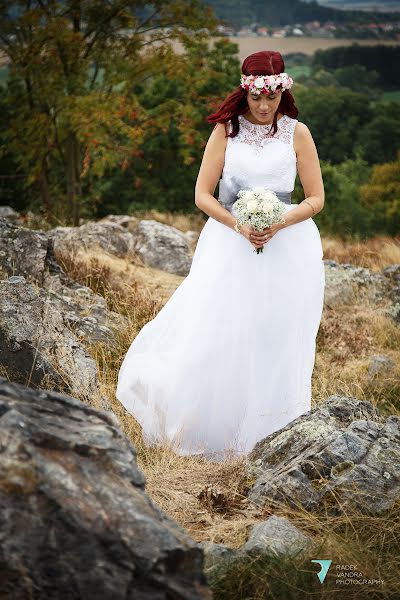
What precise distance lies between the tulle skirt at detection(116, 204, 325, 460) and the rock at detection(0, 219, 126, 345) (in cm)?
121

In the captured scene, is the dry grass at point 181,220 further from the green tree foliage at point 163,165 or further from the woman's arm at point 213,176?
the woman's arm at point 213,176

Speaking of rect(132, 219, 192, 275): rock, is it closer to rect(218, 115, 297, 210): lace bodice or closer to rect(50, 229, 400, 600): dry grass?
rect(50, 229, 400, 600): dry grass

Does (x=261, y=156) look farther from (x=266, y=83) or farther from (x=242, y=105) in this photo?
(x=266, y=83)

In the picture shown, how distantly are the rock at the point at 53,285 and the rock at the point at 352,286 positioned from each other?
3.54 metres

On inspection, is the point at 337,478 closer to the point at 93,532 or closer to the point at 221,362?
the point at 221,362

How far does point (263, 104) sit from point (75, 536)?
3.23 meters

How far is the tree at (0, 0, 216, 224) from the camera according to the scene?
14547mm

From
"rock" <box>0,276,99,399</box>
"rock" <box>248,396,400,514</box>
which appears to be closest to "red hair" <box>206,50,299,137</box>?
"rock" <box>0,276,99,399</box>

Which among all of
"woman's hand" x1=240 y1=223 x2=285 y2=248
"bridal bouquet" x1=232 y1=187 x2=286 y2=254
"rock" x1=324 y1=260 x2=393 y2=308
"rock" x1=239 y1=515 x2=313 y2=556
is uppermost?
"bridal bouquet" x1=232 y1=187 x2=286 y2=254

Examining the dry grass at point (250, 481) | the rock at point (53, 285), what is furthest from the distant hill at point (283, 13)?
the rock at point (53, 285)

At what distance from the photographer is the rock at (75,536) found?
2.24 meters

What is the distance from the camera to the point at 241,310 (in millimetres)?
5031

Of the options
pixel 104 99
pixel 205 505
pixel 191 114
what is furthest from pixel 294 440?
pixel 191 114
